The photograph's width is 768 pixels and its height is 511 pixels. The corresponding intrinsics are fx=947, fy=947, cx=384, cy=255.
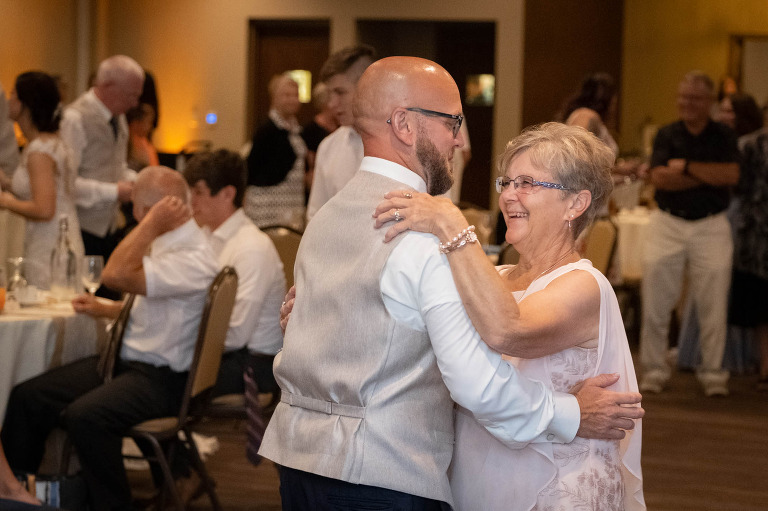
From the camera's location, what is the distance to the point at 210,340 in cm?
336

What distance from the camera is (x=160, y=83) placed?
36.1 feet

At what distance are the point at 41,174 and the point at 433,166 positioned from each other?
3.36m

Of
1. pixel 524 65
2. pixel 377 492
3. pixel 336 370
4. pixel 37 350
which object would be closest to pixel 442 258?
pixel 336 370

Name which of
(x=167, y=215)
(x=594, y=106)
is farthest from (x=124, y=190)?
(x=594, y=106)

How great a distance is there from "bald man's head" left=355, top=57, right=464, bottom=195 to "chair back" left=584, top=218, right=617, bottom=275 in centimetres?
379

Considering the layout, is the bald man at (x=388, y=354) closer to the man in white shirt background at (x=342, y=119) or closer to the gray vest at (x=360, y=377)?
the gray vest at (x=360, y=377)

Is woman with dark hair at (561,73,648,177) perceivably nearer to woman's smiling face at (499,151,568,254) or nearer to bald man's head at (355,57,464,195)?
woman's smiling face at (499,151,568,254)

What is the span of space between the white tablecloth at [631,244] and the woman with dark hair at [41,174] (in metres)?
4.58

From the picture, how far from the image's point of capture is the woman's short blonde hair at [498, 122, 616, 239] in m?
2.01

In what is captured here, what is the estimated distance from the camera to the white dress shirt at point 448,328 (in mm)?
1642

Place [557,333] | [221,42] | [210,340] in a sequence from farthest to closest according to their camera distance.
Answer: [221,42] < [210,340] < [557,333]

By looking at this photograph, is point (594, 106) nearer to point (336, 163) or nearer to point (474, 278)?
point (336, 163)

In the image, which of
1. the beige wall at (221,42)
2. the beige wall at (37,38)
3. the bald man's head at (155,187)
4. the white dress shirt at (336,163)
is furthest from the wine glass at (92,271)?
the beige wall at (221,42)

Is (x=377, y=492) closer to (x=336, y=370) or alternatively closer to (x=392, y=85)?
(x=336, y=370)
